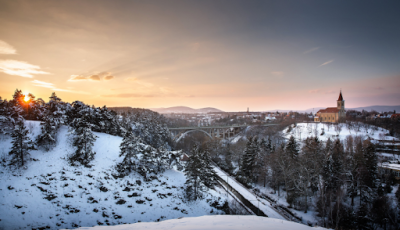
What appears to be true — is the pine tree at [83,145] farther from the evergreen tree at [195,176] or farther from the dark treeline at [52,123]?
the evergreen tree at [195,176]

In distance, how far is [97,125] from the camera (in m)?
34.8

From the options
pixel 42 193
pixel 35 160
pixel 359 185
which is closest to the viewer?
pixel 42 193

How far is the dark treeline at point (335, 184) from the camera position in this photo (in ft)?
66.9

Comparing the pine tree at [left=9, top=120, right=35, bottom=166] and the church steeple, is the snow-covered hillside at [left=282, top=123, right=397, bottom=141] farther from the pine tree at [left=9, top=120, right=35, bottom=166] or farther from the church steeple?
the pine tree at [left=9, top=120, right=35, bottom=166]

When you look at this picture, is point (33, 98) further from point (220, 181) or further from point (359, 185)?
point (359, 185)

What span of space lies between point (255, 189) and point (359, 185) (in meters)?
15.1

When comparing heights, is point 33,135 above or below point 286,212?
above

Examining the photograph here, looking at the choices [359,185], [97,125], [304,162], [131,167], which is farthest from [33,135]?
[359,185]

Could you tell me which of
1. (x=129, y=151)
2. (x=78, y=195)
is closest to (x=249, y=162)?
(x=129, y=151)

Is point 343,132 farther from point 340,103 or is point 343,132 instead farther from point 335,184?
point 335,184

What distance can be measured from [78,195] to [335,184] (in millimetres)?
36252

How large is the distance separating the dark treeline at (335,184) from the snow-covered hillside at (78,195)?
40.9ft

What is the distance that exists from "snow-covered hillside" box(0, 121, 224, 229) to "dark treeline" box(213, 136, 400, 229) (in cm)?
1246

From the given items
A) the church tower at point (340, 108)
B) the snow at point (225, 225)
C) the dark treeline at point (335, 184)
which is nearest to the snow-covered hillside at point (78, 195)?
the snow at point (225, 225)
